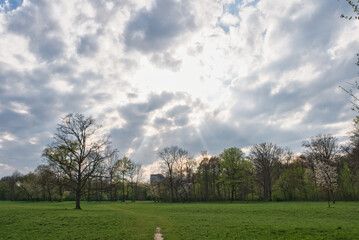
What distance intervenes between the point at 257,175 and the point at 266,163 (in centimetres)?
543

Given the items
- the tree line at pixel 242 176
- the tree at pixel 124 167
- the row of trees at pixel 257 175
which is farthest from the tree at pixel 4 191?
the row of trees at pixel 257 175

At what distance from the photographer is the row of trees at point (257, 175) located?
59.2 m

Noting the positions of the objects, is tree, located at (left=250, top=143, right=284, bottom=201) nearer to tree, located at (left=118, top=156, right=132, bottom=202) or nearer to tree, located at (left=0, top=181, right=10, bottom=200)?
tree, located at (left=118, top=156, right=132, bottom=202)

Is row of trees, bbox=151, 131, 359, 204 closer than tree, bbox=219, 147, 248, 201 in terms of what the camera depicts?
Yes

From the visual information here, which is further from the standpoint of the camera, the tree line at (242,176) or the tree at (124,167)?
the tree at (124,167)

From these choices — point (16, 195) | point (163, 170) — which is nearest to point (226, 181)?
point (163, 170)

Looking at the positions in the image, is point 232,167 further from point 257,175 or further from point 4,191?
point 4,191

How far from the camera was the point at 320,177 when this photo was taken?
1571 inches

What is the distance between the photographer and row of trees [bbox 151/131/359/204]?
59.2 meters

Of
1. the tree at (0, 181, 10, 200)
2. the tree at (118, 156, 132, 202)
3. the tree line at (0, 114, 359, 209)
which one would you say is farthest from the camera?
the tree at (0, 181, 10, 200)

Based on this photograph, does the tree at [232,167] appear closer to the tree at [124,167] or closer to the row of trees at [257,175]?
the row of trees at [257,175]

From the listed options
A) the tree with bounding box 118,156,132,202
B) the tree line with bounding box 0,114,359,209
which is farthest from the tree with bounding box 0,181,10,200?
the tree with bounding box 118,156,132,202

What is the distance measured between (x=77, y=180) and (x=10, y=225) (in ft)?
67.2

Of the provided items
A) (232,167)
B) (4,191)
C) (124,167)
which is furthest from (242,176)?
(4,191)
